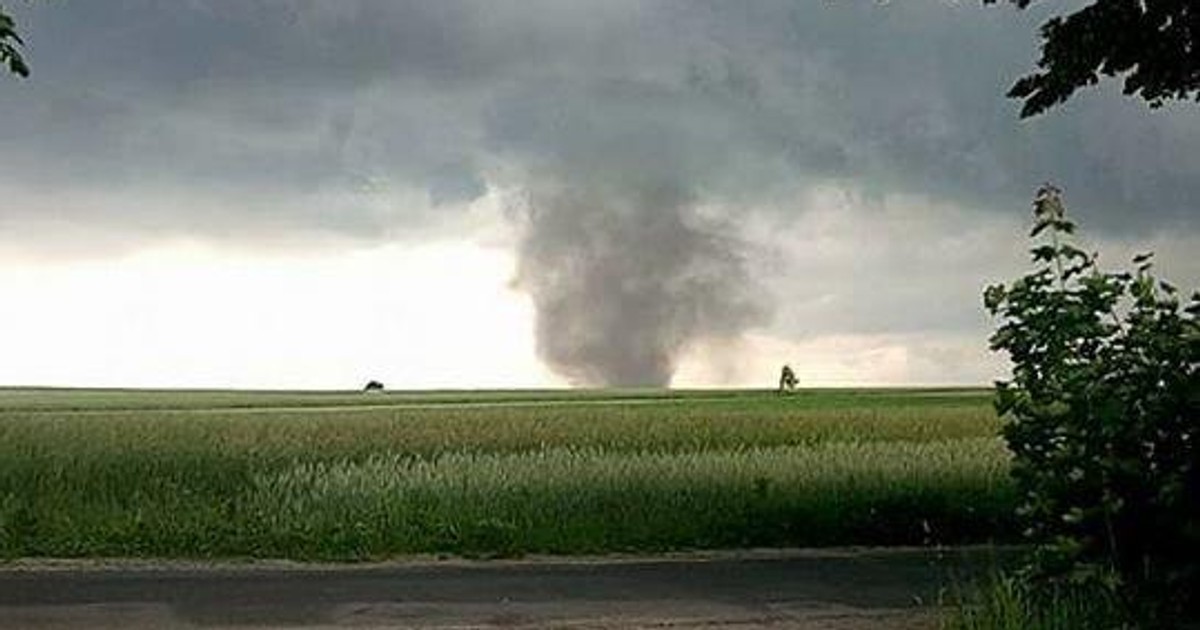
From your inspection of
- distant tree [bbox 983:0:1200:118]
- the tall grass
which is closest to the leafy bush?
the tall grass

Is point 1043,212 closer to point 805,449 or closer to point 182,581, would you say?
point 182,581

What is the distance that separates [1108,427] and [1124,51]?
9419 millimetres

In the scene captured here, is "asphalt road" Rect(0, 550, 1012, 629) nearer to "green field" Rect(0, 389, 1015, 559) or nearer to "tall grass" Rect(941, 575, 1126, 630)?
"green field" Rect(0, 389, 1015, 559)

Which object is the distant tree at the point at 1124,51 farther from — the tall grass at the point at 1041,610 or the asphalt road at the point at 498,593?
→ the tall grass at the point at 1041,610

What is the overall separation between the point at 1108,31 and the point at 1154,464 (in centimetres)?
→ 923

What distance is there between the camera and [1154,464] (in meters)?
10.9

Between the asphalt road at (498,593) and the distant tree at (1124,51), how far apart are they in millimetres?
6391

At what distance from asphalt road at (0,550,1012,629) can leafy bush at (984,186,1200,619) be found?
2379mm

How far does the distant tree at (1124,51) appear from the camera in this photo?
59.7ft

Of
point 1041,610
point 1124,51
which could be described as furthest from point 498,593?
point 1124,51

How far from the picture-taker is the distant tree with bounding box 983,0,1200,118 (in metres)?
18.2

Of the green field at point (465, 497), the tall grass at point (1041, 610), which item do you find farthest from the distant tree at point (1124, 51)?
the tall grass at point (1041, 610)

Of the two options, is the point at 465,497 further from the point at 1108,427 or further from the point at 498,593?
the point at 1108,427

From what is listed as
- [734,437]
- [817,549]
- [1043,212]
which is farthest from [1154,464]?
[734,437]
